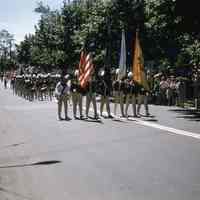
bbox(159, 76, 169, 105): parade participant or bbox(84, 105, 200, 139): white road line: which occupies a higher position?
bbox(159, 76, 169, 105): parade participant

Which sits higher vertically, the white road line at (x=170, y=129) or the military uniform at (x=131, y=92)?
the military uniform at (x=131, y=92)

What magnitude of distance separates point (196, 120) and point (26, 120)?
6.34 m

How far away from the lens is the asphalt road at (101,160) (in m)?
8.11

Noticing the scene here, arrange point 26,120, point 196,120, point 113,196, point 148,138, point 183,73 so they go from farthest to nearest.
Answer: point 183,73 < point 26,120 < point 196,120 < point 148,138 < point 113,196

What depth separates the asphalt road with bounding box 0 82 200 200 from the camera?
8.11 metres

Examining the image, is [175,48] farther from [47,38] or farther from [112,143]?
[47,38]

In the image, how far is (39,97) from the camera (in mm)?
34281

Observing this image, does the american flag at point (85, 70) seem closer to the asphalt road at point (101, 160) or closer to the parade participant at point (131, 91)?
the parade participant at point (131, 91)

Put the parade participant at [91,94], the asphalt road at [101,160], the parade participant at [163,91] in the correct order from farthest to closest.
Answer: the parade participant at [163,91]
the parade participant at [91,94]
the asphalt road at [101,160]

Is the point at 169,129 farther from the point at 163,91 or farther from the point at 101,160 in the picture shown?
the point at 163,91

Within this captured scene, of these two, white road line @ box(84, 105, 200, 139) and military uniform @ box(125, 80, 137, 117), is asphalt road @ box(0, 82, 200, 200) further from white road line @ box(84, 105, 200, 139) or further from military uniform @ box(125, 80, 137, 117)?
military uniform @ box(125, 80, 137, 117)

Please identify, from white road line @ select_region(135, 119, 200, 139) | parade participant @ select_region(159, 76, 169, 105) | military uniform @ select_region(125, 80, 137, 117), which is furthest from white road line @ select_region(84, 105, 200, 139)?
parade participant @ select_region(159, 76, 169, 105)

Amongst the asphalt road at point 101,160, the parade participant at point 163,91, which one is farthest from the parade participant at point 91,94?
the parade participant at point 163,91

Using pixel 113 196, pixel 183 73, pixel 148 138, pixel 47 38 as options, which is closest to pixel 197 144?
pixel 148 138
